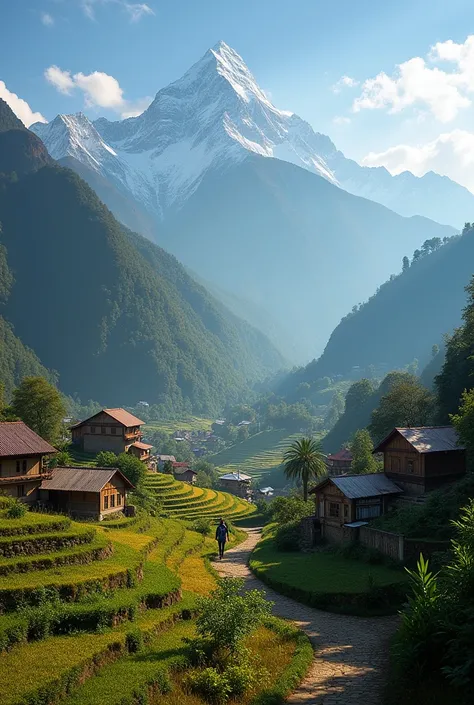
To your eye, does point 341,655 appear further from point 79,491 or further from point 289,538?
point 79,491

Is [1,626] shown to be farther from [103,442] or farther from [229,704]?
[103,442]

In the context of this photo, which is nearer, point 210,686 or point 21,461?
point 210,686

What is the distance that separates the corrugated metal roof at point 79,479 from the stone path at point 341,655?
2055 cm

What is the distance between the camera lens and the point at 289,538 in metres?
44.9

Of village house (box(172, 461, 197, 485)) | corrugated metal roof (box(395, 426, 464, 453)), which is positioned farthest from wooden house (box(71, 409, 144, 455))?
corrugated metal roof (box(395, 426, 464, 453))

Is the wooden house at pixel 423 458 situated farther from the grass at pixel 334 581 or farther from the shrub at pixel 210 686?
the shrub at pixel 210 686

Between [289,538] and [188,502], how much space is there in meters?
24.4

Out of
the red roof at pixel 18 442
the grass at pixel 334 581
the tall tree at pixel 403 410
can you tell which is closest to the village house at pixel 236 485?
the tall tree at pixel 403 410

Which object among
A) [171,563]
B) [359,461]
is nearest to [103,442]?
[359,461]

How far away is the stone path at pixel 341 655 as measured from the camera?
17797 millimetres

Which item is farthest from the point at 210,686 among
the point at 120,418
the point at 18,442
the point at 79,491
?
the point at 120,418

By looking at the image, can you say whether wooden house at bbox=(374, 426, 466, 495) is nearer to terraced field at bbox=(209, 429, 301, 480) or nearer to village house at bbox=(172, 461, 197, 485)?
village house at bbox=(172, 461, 197, 485)

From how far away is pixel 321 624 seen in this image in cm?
A: 2561

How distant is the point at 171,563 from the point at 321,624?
13502 mm
